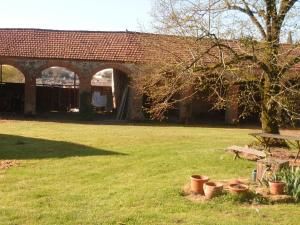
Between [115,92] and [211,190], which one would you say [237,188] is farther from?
[115,92]

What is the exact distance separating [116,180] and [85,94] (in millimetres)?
17400

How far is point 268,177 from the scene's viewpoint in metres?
9.32

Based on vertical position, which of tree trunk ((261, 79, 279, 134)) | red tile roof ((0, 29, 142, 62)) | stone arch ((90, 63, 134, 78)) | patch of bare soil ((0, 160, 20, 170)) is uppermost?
red tile roof ((0, 29, 142, 62))

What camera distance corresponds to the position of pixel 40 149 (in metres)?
15.0

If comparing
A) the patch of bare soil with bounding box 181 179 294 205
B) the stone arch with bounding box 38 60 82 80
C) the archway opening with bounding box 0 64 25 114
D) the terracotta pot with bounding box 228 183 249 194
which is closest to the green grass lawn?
the patch of bare soil with bounding box 181 179 294 205

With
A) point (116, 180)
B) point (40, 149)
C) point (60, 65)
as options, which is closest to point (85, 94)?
point (60, 65)

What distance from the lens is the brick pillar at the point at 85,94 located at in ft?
89.7

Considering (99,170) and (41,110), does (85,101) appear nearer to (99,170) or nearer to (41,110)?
(41,110)

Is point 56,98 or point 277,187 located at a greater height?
point 56,98

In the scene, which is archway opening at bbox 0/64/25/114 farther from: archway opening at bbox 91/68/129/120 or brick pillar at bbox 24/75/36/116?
archway opening at bbox 91/68/129/120

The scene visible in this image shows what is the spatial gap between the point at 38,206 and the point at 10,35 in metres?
22.8

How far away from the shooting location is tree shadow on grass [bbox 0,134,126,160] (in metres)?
13.9

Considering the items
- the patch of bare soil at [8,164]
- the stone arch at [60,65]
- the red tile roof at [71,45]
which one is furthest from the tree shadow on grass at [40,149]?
the red tile roof at [71,45]

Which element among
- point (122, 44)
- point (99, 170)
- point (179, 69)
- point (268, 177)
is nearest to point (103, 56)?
point (122, 44)
